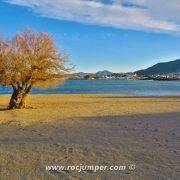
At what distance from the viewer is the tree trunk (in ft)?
88.6

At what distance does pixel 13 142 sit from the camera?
12102 millimetres

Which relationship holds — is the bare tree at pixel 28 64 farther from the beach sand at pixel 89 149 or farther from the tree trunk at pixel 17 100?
the beach sand at pixel 89 149

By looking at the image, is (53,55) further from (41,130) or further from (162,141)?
(162,141)

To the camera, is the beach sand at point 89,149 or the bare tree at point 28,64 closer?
the beach sand at point 89,149

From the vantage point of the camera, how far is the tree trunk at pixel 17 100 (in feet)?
88.6

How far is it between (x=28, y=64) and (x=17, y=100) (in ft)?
9.25

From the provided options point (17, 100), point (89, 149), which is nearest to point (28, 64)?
point (17, 100)

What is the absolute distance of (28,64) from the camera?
85.9 ft

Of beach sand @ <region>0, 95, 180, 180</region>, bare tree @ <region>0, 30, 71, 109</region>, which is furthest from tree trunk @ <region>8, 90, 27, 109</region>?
beach sand @ <region>0, 95, 180, 180</region>

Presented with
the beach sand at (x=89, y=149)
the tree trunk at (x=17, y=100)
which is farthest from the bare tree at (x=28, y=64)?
the beach sand at (x=89, y=149)

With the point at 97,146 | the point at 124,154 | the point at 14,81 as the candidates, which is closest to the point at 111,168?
the point at 124,154

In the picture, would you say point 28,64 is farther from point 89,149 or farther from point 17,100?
point 89,149

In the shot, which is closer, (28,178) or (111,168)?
(28,178)

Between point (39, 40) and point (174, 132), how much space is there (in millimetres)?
14710
